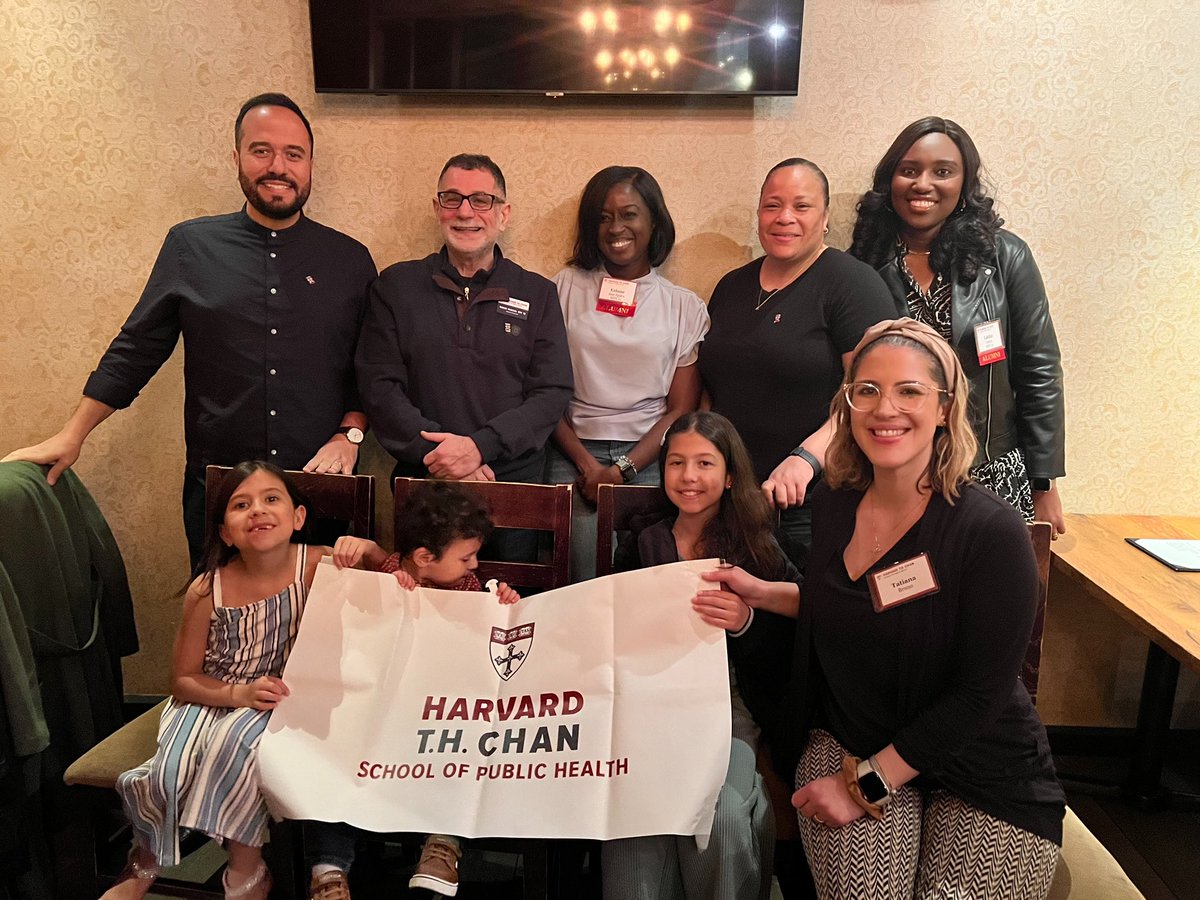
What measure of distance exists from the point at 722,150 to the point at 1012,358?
1091mm

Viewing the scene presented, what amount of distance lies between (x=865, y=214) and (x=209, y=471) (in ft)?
6.56

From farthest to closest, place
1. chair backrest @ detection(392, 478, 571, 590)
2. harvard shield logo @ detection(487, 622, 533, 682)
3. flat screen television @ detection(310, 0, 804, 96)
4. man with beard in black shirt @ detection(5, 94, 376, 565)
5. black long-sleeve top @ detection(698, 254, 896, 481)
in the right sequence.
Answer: flat screen television @ detection(310, 0, 804, 96), man with beard in black shirt @ detection(5, 94, 376, 565), black long-sleeve top @ detection(698, 254, 896, 481), chair backrest @ detection(392, 478, 571, 590), harvard shield logo @ detection(487, 622, 533, 682)

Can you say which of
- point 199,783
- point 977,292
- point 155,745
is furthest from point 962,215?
point 155,745

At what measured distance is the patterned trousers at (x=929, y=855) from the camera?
57.6 inches

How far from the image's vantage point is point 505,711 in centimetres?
165

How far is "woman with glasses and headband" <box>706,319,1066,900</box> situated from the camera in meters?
1.47

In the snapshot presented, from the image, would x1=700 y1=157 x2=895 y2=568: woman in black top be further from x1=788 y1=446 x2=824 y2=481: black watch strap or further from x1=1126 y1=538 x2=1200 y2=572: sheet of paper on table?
x1=1126 y1=538 x2=1200 y2=572: sheet of paper on table

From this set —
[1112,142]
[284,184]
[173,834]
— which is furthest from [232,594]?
[1112,142]

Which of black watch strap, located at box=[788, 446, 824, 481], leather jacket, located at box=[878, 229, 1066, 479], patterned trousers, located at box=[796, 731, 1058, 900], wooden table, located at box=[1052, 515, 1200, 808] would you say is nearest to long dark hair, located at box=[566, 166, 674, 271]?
leather jacket, located at box=[878, 229, 1066, 479]

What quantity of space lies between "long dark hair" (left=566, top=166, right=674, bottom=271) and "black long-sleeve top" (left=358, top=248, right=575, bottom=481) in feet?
0.94

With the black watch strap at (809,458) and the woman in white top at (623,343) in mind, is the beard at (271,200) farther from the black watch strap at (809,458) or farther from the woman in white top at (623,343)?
the black watch strap at (809,458)

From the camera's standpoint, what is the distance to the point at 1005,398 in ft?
7.78

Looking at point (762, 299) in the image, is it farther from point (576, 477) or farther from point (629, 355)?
point (576, 477)

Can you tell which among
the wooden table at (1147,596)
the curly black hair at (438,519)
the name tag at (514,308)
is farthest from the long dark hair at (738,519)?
the wooden table at (1147,596)
